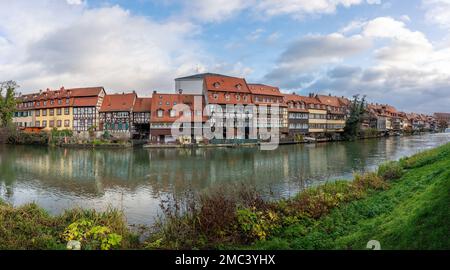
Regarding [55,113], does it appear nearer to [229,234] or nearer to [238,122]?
[238,122]

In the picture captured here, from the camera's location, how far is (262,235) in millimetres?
8570

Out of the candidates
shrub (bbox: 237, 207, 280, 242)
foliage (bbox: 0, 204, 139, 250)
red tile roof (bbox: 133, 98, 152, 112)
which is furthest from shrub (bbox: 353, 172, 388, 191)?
red tile roof (bbox: 133, 98, 152, 112)

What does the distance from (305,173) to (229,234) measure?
16.0m

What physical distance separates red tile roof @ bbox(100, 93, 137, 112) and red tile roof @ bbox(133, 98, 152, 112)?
0.80 meters

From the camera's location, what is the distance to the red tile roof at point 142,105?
60822 mm

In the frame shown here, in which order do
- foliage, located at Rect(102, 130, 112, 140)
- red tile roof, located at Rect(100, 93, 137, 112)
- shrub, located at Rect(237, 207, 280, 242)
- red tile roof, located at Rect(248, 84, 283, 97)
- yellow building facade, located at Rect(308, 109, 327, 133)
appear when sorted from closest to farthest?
shrub, located at Rect(237, 207, 280, 242) → foliage, located at Rect(102, 130, 112, 140) → red tile roof, located at Rect(100, 93, 137, 112) → red tile roof, located at Rect(248, 84, 283, 97) → yellow building facade, located at Rect(308, 109, 327, 133)

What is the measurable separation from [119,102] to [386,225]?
61.6 m

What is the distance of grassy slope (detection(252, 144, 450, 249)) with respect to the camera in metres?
5.49

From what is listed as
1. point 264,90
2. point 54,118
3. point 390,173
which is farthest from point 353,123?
point 54,118

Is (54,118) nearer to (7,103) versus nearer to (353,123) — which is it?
(7,103)

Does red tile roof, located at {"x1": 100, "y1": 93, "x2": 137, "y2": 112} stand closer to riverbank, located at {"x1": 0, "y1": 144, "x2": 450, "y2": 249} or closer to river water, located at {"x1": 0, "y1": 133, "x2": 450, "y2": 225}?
river water, located at {"x1": 0, "y1": 133, "x2": 450, "y2": 225}

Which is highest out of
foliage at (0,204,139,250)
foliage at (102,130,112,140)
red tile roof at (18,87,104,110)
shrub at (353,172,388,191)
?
red tile roof at (18,87,104,110)

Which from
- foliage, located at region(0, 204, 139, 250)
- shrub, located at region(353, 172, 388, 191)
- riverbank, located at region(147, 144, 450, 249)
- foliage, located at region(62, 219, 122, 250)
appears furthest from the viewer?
shrub, located at region(353, 172, 388, 191)
